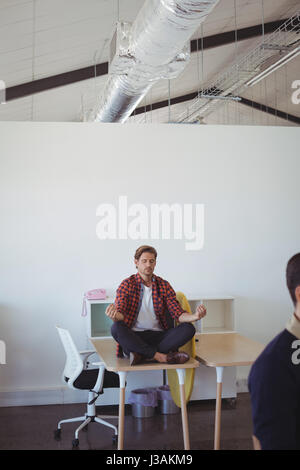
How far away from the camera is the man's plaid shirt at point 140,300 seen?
4.29 m

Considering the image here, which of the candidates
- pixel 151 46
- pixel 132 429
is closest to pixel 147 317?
pixel 132 429

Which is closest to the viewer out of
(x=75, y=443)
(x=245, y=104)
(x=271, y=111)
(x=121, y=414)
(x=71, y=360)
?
(x=121, y=414)

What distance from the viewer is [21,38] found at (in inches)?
207

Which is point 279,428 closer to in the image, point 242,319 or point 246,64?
point 242,319

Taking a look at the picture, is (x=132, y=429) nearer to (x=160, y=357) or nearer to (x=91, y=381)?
(x=91, y=381)

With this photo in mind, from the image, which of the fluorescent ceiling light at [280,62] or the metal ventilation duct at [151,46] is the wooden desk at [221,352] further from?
the fluorescent ceiling light at [280,62]

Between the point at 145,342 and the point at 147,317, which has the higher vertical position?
the point at 147,317

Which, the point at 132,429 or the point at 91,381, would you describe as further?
the point at 132,429

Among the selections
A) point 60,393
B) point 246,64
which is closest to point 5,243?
point 60,393

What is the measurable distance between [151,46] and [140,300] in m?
1.96

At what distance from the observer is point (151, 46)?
4016 millimetres

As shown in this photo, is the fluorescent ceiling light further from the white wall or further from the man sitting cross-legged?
the man sitting cross-legged

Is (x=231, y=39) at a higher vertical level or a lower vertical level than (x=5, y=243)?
higher
